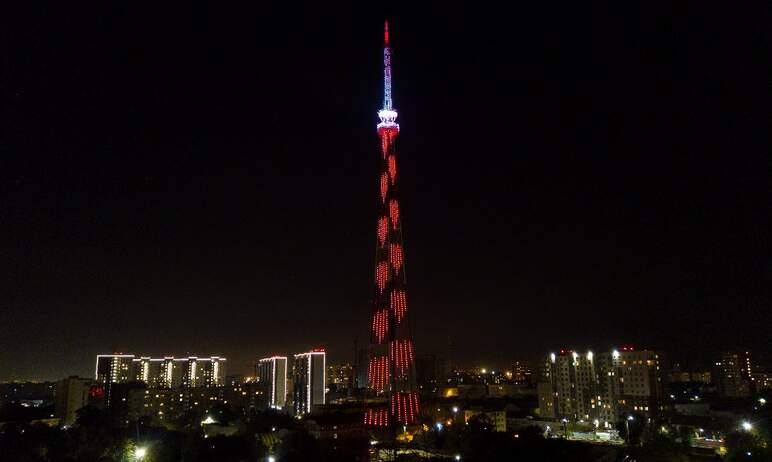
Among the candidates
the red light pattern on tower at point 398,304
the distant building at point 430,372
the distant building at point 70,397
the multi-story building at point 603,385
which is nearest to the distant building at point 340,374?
the distant building at point 430,372

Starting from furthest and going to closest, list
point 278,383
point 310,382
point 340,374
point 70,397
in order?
point 340,374 → point 278,383 → point 310,382 → point 70,397

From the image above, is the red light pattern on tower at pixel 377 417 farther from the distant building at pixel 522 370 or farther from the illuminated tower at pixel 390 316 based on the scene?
the distant building at pixel 522 370

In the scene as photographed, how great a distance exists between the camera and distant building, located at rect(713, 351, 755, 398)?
101 feet

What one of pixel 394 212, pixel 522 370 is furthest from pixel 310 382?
pixel 522 370

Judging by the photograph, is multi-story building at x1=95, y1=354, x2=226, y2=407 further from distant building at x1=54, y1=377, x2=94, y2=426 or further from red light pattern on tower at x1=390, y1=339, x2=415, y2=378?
red light pattern on tower at x1=390, y1=339, x2=415, y2=378

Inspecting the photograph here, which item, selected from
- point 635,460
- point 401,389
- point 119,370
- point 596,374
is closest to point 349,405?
point 401,389

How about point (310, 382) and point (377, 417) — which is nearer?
point (377, 417)

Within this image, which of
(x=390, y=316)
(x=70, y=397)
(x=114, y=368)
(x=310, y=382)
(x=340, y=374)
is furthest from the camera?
(x=340, y=374)

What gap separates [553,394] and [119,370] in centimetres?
2247

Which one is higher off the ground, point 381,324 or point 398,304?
point 398,304

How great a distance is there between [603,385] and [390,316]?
801cm

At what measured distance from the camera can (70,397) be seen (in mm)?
26188

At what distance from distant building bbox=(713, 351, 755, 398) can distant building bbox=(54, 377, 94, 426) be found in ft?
94.3

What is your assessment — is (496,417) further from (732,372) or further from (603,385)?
(732,372)
